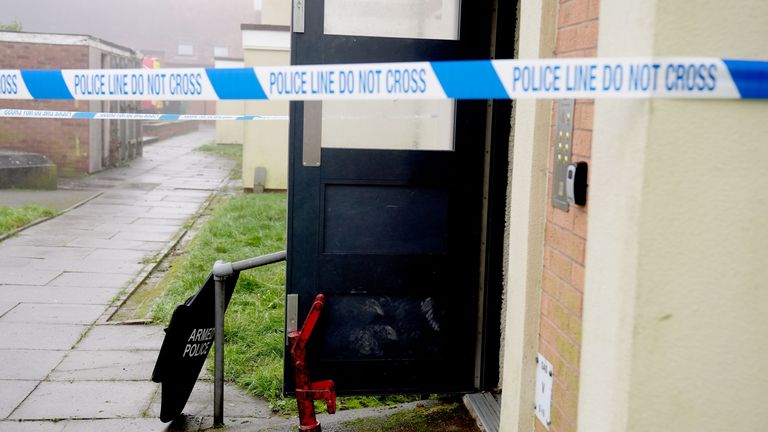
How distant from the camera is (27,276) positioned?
8.27 metres

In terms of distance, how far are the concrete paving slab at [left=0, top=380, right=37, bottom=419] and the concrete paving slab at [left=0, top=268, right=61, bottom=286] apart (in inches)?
112

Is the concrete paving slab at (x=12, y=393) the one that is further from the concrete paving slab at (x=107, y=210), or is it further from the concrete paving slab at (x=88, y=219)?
the concrete paving slab at (x=107, y=210)

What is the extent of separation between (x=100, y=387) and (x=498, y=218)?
2.70 metres

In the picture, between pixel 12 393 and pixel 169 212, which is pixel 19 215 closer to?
pixel 169 212

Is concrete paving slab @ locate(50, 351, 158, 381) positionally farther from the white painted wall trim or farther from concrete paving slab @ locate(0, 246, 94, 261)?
the white painted wall trim

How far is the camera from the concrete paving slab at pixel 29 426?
458 cm

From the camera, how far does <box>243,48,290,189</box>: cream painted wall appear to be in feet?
49.8

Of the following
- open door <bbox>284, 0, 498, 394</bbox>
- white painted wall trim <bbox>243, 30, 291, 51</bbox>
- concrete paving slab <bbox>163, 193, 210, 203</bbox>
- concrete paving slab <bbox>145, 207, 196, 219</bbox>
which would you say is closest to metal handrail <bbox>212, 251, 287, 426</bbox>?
open door <bbox>284, 0, 498, 394</bbox>

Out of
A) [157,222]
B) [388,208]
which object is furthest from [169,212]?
[388,208]

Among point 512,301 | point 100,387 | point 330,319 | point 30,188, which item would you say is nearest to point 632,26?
point 512,301

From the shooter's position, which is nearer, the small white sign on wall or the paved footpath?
the small white sign on wall

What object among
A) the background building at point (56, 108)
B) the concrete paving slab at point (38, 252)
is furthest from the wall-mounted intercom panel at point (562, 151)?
the background building at point (56, 108)

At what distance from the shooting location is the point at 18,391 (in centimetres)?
515

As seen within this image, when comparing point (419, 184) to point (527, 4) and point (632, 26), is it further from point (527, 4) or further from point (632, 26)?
point (632, 26)
